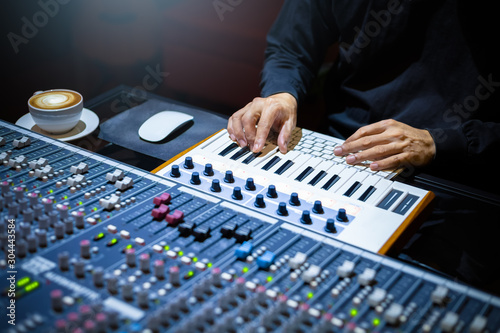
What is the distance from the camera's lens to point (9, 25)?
95.5 inches

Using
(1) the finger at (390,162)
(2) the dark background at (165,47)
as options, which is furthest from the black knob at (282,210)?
(2) the dark background at (165,47)

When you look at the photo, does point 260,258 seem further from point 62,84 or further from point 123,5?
point 123,5

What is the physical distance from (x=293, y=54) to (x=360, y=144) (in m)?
0.80

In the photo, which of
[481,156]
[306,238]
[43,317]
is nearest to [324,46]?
[481,156]

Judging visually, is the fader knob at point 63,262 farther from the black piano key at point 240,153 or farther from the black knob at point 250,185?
the black piano key at point 240,153

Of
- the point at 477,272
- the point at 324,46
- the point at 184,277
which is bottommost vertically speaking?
the point at 477,272

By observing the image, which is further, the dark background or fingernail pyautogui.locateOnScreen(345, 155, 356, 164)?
the dark background

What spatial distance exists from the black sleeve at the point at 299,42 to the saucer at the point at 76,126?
0.73 m

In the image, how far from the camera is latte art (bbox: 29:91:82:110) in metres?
1.84

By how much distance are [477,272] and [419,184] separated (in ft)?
1.09

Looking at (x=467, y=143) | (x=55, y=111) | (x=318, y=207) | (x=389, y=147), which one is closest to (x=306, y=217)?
(x=318, y=207)

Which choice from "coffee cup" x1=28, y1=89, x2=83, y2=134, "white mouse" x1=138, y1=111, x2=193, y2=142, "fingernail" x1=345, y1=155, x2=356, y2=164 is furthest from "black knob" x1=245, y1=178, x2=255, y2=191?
"coffee cup" x1=28, y1=89, x2=83, y2=134

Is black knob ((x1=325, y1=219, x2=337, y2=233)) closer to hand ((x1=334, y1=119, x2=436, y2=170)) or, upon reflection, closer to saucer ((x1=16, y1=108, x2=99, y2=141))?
hand ((x1=334, y1=119, x2=436, y2=170))

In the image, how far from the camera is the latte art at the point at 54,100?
1838 millimetres
